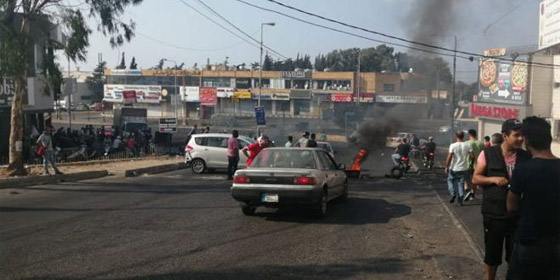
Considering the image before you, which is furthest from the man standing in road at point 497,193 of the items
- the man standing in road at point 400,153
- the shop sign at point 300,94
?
the shop sign at point 300,94

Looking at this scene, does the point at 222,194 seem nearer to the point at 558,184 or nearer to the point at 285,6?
the point at 285,6

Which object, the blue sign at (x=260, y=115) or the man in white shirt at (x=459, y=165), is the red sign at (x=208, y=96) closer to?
the blue sign at (x=260, y=115)

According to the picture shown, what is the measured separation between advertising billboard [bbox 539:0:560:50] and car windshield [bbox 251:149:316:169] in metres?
32.0

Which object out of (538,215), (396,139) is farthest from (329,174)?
(396,139)

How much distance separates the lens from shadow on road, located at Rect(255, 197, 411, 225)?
10000mm

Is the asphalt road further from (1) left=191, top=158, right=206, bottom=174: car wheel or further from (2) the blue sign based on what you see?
(2) the blue sign

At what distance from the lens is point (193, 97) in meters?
81.1

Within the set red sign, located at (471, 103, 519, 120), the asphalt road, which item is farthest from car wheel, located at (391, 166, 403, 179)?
red sign, located at (471, 103, 519, 120)

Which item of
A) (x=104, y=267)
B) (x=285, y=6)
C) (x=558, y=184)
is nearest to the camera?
(x=558, y=184)

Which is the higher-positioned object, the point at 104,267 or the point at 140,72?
the point at 140,72

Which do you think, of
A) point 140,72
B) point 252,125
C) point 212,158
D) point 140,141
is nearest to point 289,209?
point 212,158

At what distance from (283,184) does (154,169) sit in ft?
41.4

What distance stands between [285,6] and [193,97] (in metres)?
63.0

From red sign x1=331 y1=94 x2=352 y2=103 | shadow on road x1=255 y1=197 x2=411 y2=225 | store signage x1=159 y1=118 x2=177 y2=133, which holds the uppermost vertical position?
red sign x1=331 y1=94 x2=352 y2=103
